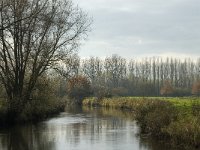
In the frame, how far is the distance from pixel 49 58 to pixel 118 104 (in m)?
33.9

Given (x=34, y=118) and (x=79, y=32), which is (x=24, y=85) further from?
(x=79, y=32)

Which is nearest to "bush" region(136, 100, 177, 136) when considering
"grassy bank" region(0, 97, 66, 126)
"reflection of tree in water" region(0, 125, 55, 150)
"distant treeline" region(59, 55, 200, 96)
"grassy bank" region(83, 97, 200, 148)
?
"grassy bank" region(83, 97, 200, 148)

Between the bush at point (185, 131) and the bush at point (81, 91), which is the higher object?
the bush at point (81, 91)

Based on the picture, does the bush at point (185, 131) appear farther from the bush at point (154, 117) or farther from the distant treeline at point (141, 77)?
the distant treeline at point (141, 77)

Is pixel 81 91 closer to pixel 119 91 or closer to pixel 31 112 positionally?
pixel 119 91

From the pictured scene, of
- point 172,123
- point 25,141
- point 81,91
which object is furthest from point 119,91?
point 172,123

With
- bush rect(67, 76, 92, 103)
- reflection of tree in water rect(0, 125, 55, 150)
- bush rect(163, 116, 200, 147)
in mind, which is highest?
bush rect(67, 76, 92, 103)

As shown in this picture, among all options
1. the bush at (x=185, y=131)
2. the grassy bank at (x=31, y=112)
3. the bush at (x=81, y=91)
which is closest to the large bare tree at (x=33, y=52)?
the grassy bank at (x=31, y=112)

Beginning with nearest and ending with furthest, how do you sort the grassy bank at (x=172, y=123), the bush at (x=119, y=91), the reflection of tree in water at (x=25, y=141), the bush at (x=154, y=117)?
1. the grassy bank at (x=172, y=123)
2. the reflection of tree in water at (x=25, y=141)
3. the bush at (x=154, y=117)
4. the bush at (x=119, y=91)

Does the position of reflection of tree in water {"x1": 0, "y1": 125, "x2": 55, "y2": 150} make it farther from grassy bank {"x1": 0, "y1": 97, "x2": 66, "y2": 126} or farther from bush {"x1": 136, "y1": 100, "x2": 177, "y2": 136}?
bush {"x1": 136, "y1": 100, "x2": 177, "y2": 136}

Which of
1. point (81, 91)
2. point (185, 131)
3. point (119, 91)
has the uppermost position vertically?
point (119, 91)

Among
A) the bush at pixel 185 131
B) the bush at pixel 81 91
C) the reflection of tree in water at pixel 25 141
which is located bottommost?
the reflection of tree in water at pixel 25 141

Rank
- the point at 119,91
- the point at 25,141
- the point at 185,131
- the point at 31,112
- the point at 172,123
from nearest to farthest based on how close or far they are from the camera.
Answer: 1. the point at 185,131
2. the point at 172,123
3. the point at 25,141
4. the point at 31,112
5. the point at 119,91

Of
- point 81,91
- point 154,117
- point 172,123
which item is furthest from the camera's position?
point 81,91
